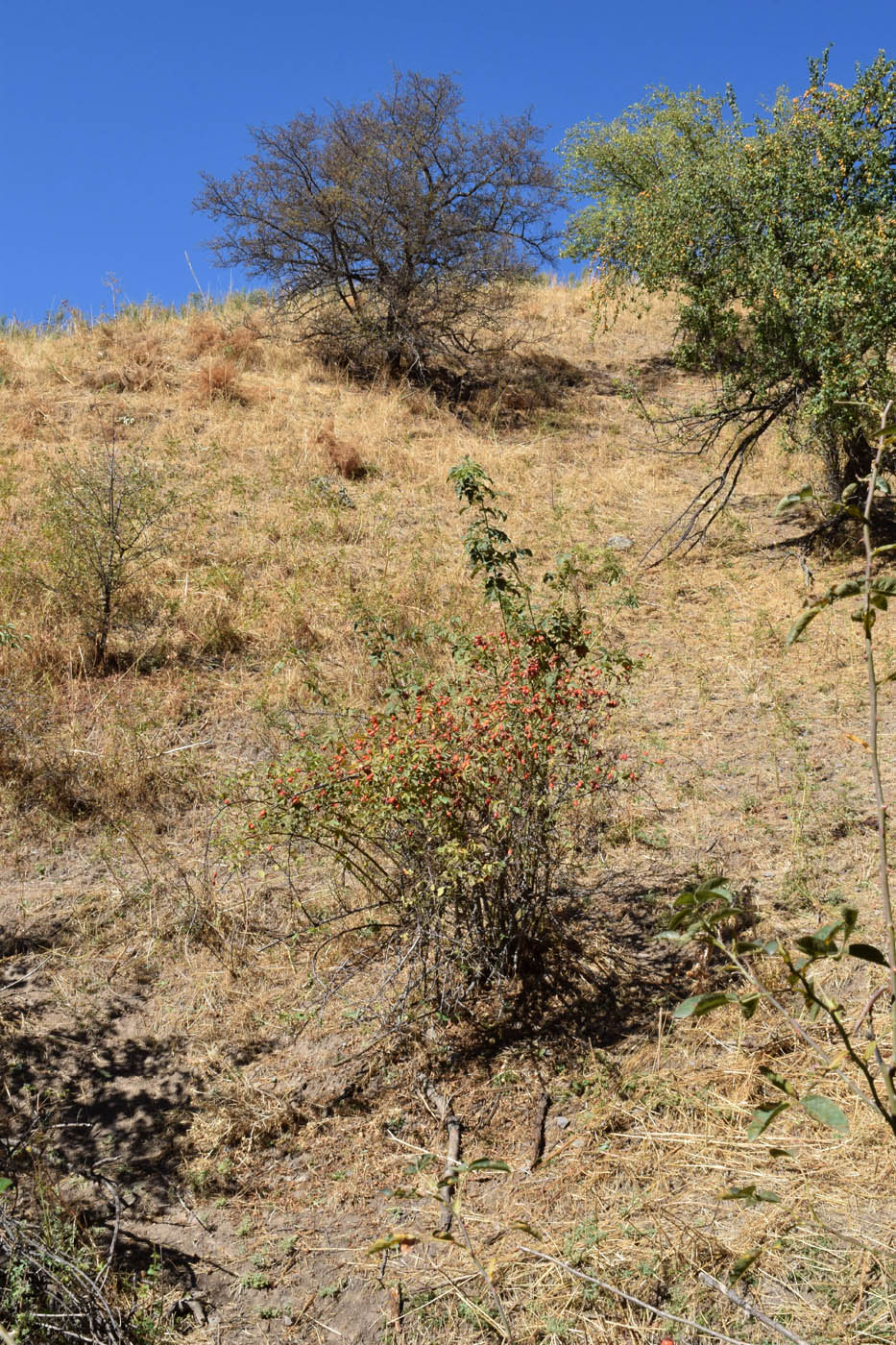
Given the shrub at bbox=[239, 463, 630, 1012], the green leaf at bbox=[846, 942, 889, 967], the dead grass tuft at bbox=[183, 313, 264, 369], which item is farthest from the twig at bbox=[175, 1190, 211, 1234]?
the dead grass tuft at bbox=[183, 313, 264, 369]

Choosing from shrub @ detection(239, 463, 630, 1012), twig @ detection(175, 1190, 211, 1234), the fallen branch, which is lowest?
twig @ detection(175, 1190, 211, 1234)

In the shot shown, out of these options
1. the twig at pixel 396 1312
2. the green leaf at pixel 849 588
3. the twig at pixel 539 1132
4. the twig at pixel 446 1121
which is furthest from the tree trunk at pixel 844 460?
the green leaf at pixel 849 588

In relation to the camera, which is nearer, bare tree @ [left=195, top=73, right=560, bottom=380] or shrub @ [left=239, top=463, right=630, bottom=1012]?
shrub @ [left=239, top=463, right=630, bottom=1012]

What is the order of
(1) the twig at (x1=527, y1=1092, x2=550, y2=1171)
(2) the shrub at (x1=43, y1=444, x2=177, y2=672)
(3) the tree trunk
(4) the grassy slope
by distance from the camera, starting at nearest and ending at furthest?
(4) the grassy slope → (1) the twig at (x1=527, y1=1092, x2=550, y2=1171) → (2) the shrub at (x1=43, y1=444, x2=177, y2=672) → (3) the tree trunk

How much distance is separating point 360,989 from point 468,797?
1.23 m

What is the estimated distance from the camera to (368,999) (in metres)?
4.71

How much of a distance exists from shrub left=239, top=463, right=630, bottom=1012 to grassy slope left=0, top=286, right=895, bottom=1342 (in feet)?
1.35

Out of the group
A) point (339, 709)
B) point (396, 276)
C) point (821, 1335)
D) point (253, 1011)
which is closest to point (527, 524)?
point (339, 709)

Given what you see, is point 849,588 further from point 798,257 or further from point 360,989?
point 798,257

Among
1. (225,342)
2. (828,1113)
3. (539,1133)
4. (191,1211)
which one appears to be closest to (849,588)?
(828,1113)

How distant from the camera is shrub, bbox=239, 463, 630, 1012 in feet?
13.5

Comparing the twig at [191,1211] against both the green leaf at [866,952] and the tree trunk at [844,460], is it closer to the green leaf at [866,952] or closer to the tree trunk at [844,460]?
the green leaf at [866,952]

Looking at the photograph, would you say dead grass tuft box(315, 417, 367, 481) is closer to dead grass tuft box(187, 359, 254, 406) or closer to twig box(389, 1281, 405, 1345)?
dead grass tuft box(187, 359, 254, 406)

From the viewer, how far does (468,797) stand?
168 inches
